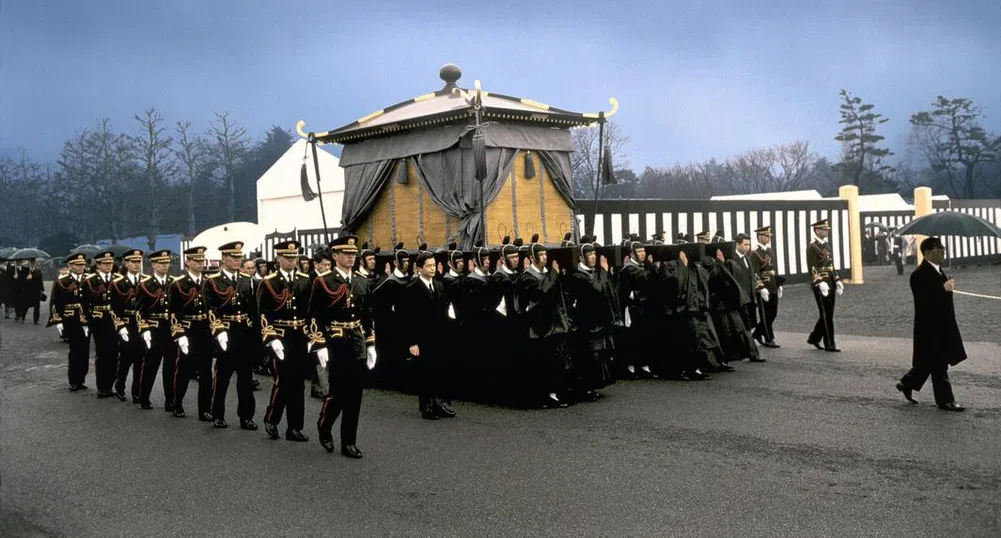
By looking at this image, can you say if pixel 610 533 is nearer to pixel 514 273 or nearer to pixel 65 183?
pixel 514 273

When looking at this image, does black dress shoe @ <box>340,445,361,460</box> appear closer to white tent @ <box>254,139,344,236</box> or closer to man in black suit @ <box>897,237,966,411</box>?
man in black suit @ <box>897,237,966,411</box>

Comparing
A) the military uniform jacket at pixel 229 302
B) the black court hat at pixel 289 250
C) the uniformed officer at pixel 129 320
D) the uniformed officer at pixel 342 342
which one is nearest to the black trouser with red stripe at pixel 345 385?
the uniformed officer at pixel 342 342

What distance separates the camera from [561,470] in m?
6.17

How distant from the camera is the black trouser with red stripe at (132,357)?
10.2 m

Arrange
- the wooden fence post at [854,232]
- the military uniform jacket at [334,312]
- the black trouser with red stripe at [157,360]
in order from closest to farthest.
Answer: the military uniform jacket at [334,312]
the black trouser with red stripe at [157,360]
the wooden fence post at [854,232]

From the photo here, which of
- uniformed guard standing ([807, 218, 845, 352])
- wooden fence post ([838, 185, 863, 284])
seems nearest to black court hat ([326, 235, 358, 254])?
uniformed guard standing ([807, 218, 845, 352])

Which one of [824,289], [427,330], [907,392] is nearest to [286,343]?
[427,330]

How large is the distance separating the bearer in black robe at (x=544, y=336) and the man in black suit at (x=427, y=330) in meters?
0.94

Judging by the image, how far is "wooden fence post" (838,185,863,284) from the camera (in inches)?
944

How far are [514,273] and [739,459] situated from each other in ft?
12.1

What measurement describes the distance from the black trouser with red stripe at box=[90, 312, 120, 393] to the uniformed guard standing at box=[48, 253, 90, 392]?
0.32 meters

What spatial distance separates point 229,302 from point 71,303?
4.12 metres

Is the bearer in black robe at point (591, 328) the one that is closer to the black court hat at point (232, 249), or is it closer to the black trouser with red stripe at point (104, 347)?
the black court hat at point (232, 249)

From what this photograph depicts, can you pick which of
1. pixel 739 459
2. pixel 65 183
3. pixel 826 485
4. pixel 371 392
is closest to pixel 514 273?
pixel 371 392
